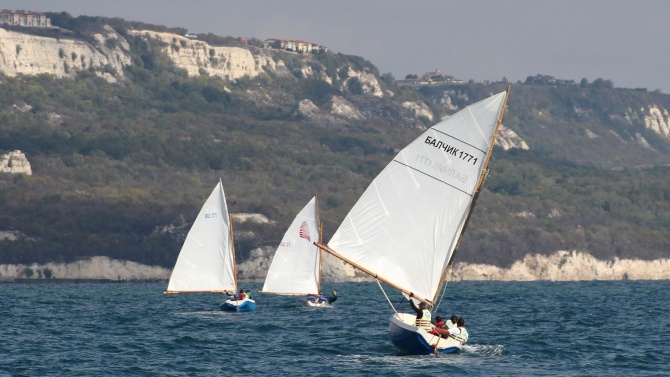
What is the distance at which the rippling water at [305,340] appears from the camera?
172 feet

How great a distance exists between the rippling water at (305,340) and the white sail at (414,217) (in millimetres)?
3657

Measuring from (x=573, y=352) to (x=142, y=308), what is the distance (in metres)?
39.7

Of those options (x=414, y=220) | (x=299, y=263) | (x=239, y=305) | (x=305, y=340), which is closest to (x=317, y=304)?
(x=299, y=263)

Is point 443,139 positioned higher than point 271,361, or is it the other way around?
point 443,139

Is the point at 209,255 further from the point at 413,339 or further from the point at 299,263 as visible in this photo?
the point at 413,339

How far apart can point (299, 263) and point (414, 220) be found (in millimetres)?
43132

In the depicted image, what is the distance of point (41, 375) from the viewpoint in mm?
50375

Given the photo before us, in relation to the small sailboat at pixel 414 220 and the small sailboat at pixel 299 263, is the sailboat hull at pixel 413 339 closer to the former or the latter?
the small sailboat at pixel 414 220

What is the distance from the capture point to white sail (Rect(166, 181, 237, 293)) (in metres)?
87.1

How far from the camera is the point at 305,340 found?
63.9 m

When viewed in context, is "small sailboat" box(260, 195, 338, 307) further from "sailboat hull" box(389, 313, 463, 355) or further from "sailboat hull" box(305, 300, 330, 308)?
"sailboat hull" box(389, 313, 463, 355)

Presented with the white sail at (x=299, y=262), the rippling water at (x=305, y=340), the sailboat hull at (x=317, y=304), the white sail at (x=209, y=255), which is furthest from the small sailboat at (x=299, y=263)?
the white sail at (x=209, y=255)

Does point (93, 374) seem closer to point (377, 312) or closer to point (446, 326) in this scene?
point (446, 326)

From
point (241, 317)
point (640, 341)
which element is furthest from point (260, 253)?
point (640, 341)
